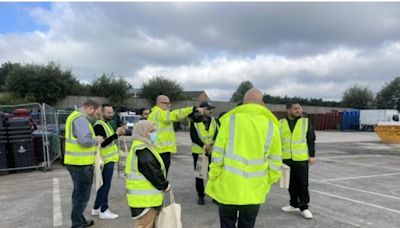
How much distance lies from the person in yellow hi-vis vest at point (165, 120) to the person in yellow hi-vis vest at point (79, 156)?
1.21 meters

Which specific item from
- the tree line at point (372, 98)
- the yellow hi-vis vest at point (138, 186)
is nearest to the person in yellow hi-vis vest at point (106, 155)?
the yellow hi-vis vest at point (138, 186)

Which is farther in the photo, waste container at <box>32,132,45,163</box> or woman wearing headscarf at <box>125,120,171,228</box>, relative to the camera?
waste container at <box>32,132,45,163</box>

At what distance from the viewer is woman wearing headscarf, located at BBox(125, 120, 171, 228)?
3447 millimetres

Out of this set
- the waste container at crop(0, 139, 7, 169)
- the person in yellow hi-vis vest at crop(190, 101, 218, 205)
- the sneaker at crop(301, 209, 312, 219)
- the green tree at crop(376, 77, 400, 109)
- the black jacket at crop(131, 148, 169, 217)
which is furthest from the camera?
the green tree at crop(376, 77, 400, 109)

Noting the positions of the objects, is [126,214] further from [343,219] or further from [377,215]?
[377,215]

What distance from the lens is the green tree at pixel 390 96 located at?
202 feet

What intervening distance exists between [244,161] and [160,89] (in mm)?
36049

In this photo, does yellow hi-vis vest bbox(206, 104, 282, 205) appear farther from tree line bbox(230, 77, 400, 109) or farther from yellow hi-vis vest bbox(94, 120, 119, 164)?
tree line bbox(230, 77, 400, 109)

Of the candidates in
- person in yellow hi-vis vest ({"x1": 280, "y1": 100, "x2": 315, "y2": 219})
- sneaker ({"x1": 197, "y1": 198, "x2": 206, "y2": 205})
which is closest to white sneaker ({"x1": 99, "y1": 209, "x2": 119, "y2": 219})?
sneaker ({"x1": 197, "y1": 198, "x2": 206, "y2": 205})

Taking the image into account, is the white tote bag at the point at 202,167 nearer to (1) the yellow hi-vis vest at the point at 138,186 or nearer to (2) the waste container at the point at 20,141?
(1) the yellow hi-vis vest at the point at 138,186

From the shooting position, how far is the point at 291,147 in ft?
18.3

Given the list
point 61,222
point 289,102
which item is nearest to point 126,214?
point 61,222

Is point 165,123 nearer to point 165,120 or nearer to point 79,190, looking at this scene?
point 165,120

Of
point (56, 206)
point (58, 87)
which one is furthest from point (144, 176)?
point (58, 87)
